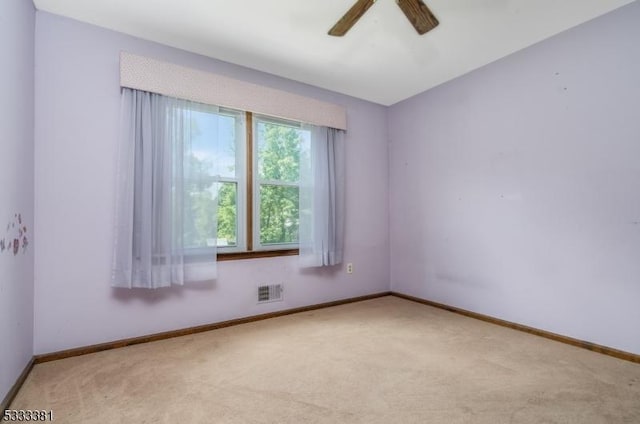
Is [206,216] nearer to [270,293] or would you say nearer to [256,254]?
[256,254]

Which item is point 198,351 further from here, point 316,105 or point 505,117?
point 505,117

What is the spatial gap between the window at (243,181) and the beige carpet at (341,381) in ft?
2.85

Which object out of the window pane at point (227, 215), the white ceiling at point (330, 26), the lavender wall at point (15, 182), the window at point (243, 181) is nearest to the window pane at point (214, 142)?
the window at point (243, 181)

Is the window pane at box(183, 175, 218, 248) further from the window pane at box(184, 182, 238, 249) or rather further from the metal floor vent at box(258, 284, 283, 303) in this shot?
the metal floor vent at box(258, 284, 283, 303)

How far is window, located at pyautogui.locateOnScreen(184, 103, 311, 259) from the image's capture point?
8.67ft

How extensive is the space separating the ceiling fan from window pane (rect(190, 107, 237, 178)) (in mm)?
1281

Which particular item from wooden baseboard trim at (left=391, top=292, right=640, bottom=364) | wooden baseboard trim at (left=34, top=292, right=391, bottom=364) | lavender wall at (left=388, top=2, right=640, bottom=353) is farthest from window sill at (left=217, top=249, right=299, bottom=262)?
wooden baseboard trim at (left=391, top=292, right=640, bottom=364)

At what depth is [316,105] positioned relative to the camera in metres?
3.30

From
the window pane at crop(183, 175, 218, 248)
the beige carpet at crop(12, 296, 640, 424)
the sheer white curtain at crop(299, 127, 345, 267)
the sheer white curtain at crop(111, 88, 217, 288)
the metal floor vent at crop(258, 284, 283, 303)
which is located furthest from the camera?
the sheer white curtain at crop(299, 127, 345, 267)

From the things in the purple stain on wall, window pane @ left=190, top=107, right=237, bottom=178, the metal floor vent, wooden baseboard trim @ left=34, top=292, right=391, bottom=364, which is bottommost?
wooden baseboard trim @ left=34, top=292, right=391, bottom=364

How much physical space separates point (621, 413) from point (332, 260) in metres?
2.30

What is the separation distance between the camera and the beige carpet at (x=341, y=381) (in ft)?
5.01

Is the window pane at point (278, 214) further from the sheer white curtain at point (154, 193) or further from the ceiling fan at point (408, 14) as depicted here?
the ceiling fan at point (408, 14)

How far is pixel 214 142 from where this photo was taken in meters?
2.74
